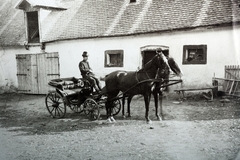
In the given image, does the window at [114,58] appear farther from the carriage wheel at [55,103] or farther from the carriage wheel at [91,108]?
the carriage wheel at [91,108]

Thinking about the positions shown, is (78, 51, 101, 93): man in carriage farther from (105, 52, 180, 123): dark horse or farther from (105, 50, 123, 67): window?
(105, 50, 123, 67): window

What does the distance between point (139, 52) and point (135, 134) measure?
14.4ft

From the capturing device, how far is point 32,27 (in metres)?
12.2

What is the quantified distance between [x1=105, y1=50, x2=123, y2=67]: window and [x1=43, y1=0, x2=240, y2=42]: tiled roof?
73cm

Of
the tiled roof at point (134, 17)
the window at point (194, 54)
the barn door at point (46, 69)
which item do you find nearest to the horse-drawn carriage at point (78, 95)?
the window at point (194, 54)

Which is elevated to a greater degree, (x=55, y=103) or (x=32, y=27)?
(x=32, y=27)

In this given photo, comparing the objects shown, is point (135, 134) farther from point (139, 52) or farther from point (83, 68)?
point (139, 52)

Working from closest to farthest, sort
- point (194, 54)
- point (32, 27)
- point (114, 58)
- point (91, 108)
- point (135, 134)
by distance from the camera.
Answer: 1. point (135, 134)
2. point (91, 108)
3. point (194, 54)
4. point (114, 58)
5. point (32, 27)

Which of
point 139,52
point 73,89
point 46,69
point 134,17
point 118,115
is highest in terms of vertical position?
point 134,17

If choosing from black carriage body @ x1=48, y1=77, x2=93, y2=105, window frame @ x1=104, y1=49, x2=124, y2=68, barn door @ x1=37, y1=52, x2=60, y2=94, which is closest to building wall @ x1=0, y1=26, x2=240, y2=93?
window frame @ x1=104, y1=49, x2=124, y2=68

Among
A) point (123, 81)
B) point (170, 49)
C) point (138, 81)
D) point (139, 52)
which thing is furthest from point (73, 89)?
point (170, 49)

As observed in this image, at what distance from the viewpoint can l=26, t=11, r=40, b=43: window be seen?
38.8 ft

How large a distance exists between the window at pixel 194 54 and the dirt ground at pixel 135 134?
1.34m

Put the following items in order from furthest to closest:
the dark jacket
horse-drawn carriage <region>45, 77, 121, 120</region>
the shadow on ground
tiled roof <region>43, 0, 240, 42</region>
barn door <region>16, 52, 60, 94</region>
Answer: barn door <region>16, 52, 60, 94</region>, tiled roof <region>43, 0, 240, 42</region>, the dark jacket, horse-drawn carriage <region>45, 77, 121, 120</region>, the shadow on ground
